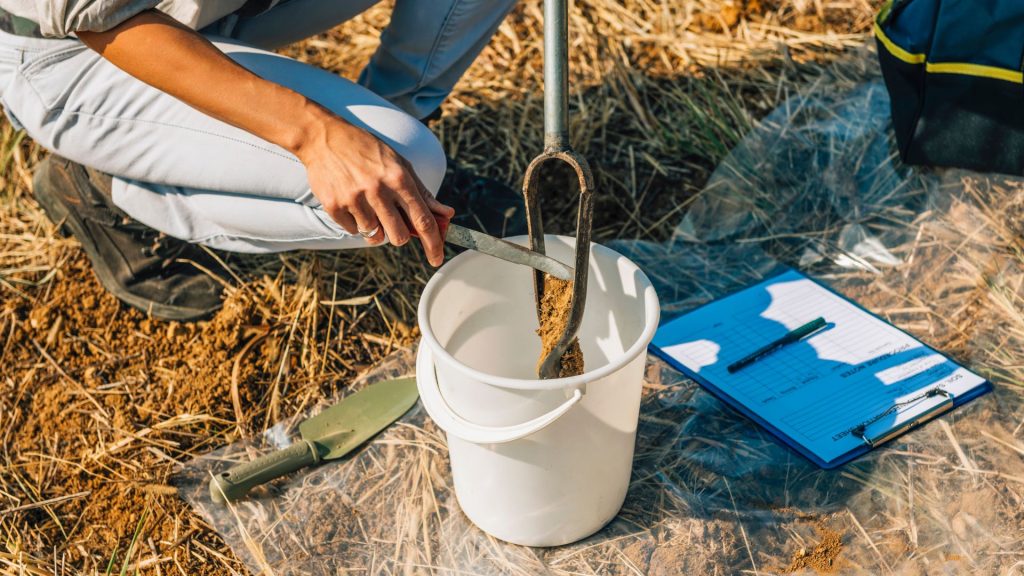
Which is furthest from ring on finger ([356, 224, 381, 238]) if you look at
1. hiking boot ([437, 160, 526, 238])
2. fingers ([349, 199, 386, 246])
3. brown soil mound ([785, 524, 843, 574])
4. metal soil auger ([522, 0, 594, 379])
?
brown soil mound ([785, 524, 843, 574])

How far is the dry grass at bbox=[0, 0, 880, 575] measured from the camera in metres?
1.60

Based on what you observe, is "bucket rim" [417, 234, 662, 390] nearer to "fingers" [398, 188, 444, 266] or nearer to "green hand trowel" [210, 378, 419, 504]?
"fingers" [398, 188, 444, 266]

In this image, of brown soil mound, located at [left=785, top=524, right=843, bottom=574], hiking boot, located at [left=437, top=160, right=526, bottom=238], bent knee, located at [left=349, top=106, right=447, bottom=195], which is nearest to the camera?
brown soil mound, located at [left=785, top=524, right=843, bottom=574]

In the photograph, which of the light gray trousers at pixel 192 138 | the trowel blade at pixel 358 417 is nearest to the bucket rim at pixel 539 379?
the light gray trousers at pixel 192 138

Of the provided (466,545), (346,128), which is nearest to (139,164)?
(346,128)

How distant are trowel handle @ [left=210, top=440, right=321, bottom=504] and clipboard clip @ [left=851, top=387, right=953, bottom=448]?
910mm

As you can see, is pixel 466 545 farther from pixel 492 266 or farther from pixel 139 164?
pixel 139 164

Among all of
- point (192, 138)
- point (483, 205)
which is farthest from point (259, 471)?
point (483, 205)

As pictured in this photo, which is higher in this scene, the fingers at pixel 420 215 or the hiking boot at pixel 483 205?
the fingers at pixel 420 215

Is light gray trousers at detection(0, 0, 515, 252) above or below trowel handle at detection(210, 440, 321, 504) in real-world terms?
above

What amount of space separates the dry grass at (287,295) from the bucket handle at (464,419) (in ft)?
1.50

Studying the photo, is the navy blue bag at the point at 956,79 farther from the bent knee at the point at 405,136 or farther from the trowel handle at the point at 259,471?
the trowel handle at the point at 259,471

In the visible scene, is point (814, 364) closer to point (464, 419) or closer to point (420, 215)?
point (464, 419)

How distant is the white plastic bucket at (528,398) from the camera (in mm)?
1226
